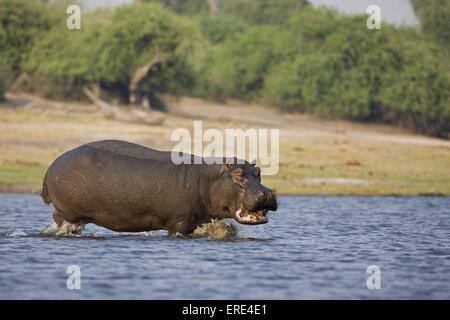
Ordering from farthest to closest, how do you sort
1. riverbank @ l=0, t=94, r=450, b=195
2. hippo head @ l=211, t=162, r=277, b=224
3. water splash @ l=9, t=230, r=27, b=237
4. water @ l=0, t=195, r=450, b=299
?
riverbank @ l=0, t=94, r=450, b=195
water splash @ l=9, t=230, r=27, b=237
hippo head @ l=211, t=162, r=277, b=224
water @ l=0, t=195, r=450, b=299

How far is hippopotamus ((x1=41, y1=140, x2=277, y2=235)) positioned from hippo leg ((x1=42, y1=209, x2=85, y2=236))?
17 centimetres

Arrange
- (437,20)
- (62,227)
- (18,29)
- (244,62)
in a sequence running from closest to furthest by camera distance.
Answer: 1. (62,227)
2. (18,29)
3. (244,62)
4. (437,20)

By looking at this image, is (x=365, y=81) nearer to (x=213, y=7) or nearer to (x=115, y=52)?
(x=115, y=52)

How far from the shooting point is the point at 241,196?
14586 mm

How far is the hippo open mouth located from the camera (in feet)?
47.4

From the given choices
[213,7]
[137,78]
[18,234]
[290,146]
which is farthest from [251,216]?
[213,7]

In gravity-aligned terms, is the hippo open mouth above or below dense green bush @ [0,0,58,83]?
below

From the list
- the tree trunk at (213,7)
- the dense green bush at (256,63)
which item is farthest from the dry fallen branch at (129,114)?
the tree trunk at (213,7)

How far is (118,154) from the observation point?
15125 mm

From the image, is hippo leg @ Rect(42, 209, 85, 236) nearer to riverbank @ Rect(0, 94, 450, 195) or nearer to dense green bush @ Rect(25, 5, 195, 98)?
riverbank @ Rect(0, 94, 450, 195)

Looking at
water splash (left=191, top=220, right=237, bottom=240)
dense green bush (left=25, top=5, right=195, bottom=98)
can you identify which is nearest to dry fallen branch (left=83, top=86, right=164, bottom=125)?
dense green bush (left=25, top=5, right=195, bottom=98)

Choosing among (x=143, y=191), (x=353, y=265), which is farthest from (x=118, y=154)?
(x=353, y=265)

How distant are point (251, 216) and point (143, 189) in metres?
1.56
